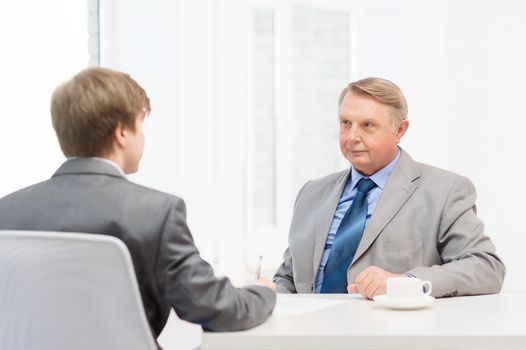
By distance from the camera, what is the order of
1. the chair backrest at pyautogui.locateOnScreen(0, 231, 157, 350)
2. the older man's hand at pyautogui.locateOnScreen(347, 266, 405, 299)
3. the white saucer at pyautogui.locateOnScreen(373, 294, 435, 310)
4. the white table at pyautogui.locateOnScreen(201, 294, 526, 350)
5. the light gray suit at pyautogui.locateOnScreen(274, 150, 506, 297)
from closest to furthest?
the chair backrest at pyautogui.locateOnScreen(0, 231, 157, 350) → the white table at pyautogui.locateOnScreen(201, 294, 526, 350) → the white saucer at pyautogui.locateOnScreen(373, 294, 435, 310) → the older man's hand at pyautogui.locateOnScreen(347, 266, 405, 299) → the light gray suit at pyautogui.locateOnScreen(274, 150, 506, 297)

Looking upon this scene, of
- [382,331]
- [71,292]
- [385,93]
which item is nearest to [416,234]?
[385,93]

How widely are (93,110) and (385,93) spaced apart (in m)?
1.29

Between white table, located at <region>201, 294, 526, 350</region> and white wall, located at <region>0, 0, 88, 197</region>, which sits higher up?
white wall, located at <region>0, 0, 88, 197</region>

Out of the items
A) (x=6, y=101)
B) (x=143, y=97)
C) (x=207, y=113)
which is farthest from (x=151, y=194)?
(x=207, y=113)

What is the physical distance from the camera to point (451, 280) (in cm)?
207

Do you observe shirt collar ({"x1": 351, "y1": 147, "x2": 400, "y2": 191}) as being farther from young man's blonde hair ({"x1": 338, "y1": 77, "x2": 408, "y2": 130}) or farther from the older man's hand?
the older man's hand

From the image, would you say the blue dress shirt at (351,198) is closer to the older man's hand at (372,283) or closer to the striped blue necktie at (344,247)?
the striped blue necktie at (344,247)

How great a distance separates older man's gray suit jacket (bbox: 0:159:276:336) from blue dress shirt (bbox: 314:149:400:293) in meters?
1.00

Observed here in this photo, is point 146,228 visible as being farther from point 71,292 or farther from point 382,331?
point 382,331

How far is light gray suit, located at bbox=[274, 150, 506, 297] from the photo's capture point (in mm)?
2286

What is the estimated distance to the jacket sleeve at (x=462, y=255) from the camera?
2.08 metres

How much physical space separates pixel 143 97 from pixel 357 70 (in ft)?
9.71

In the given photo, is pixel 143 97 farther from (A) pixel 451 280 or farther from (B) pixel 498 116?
(B) pixel 498 116

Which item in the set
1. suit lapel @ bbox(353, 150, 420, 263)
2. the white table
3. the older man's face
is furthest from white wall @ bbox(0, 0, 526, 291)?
the white table
